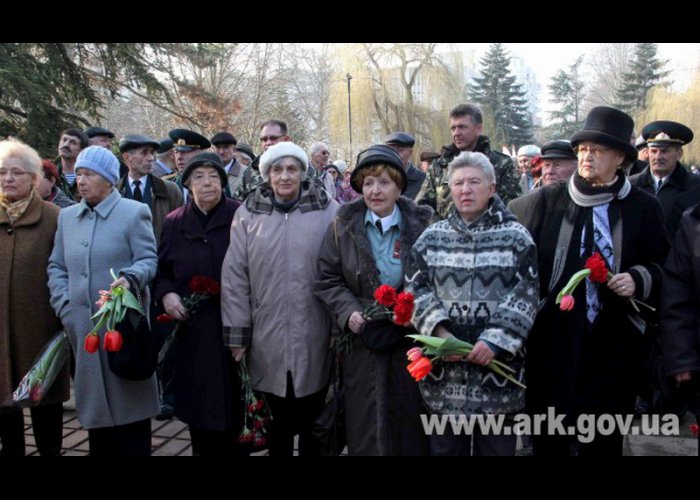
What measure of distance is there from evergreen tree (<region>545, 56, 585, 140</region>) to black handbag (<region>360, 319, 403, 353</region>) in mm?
47025

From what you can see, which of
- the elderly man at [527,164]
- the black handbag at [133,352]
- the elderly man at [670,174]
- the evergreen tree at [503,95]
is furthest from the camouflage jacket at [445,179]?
the evergreen tree at [503,95]

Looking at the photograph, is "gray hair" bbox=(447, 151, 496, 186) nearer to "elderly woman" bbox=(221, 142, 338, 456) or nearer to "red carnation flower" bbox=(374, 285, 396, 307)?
"red carnation flower" bbox=(374, 285, 396, 307)

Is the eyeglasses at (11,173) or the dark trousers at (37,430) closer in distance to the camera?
the eyeglasses at (11,173)

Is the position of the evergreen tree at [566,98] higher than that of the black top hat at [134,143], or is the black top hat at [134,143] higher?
the evergreen tree at [566,98]

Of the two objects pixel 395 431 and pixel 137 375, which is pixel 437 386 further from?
pixel 137 375

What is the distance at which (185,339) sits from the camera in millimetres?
3748

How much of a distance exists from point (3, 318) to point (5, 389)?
1.51 ft

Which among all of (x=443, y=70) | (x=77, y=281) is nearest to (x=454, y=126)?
(x=77, y=281)

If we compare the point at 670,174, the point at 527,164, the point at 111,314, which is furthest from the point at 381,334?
the point at 527,164

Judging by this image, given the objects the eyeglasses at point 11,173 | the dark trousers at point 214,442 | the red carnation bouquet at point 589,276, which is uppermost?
the eyeglasses at point 11,173

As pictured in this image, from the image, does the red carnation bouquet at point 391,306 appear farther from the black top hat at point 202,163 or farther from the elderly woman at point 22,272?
the elderly woman at point 22,272

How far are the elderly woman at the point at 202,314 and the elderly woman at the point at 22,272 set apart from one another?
76 centimetres

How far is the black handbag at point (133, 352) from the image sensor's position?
11.2ft

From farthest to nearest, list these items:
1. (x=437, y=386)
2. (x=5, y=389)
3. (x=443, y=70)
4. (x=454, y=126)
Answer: (x=443, y=70)
(x=454, y=126)
(x=5, y=389)
(x=437, y=386)
